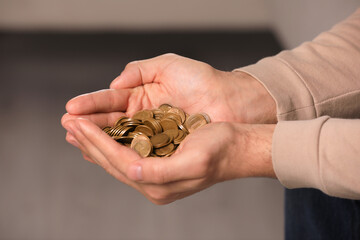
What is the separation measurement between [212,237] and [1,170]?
118cm

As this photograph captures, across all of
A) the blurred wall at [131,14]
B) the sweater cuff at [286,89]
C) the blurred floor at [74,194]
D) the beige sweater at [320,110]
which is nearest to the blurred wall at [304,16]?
the blurred wall at [131,14]

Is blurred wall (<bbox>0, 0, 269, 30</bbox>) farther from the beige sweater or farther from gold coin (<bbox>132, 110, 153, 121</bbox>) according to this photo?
gold coin (<bbox>132, 110, 153, 121</bbox>)

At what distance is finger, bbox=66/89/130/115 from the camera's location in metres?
1.16

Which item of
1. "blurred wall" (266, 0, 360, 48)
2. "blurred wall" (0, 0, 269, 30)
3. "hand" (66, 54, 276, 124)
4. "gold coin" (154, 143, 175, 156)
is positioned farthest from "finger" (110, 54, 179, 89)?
"blurred wall" (0, 0, 269, 30)

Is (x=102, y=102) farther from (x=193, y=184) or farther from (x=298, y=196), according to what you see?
(x=298, y=196)

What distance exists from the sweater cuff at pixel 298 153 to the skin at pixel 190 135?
4 cm

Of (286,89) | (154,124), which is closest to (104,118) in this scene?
(154,124)

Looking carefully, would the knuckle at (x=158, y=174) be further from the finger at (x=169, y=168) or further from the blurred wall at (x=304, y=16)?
the blurred wall at (x=304, y=16)

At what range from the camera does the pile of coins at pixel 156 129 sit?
1.06m

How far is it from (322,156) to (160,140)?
412mm

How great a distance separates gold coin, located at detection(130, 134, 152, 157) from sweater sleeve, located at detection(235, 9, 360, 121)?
36 centimetres

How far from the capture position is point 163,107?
1.27 m

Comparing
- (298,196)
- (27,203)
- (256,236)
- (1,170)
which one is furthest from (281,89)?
(1,170)

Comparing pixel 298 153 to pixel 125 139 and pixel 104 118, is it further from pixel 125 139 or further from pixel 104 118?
pixel 104 118
